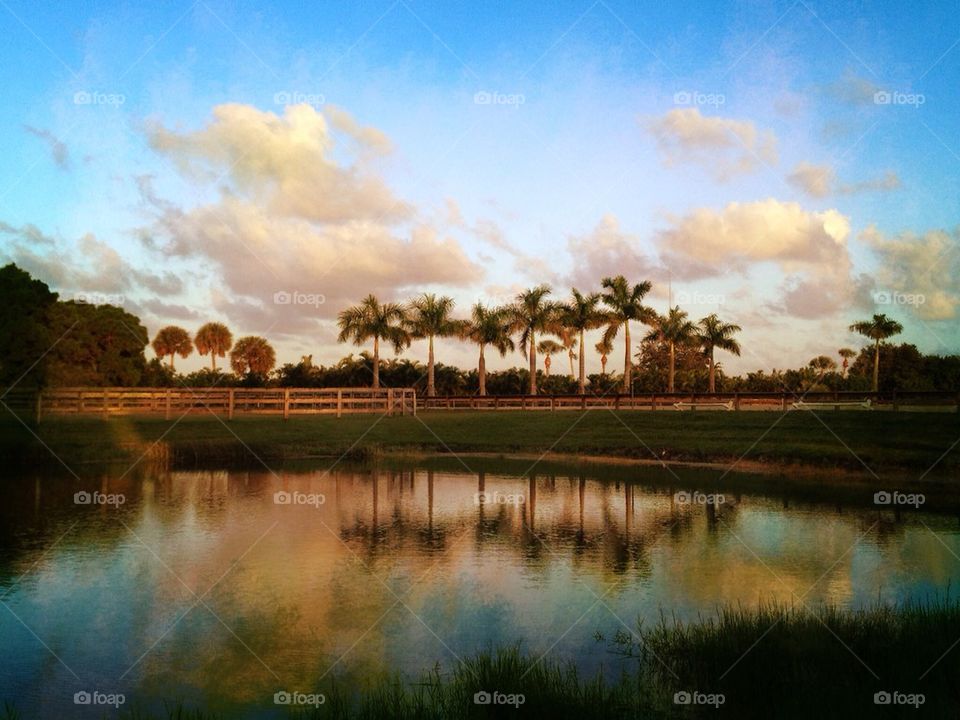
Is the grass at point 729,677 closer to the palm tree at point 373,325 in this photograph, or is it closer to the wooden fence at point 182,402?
the wooden fence at point 182,402

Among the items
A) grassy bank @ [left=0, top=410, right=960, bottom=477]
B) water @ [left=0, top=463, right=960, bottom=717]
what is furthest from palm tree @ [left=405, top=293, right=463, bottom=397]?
water @ [left=0, top=463, right=960, bottom=717]

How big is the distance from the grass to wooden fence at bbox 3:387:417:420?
3491 centimetres

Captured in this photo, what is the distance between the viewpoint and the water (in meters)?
9.47

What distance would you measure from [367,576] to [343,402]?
1398 inches

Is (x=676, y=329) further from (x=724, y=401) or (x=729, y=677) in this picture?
(x=729, y=677)

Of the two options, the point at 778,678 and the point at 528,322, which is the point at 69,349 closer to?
the point at 528,322

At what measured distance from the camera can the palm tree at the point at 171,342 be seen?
91.7 meters

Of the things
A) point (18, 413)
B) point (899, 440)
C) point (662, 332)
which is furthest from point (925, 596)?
point (662, 332)

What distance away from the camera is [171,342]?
92.1m

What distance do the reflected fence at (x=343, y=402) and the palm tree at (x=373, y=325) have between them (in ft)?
48.5

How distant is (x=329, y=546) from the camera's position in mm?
15984

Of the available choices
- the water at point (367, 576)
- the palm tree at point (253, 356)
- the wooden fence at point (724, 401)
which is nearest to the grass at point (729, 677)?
the water at point (367, 576)

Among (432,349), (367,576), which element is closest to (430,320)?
(432,349)

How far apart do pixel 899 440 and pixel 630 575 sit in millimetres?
20201
